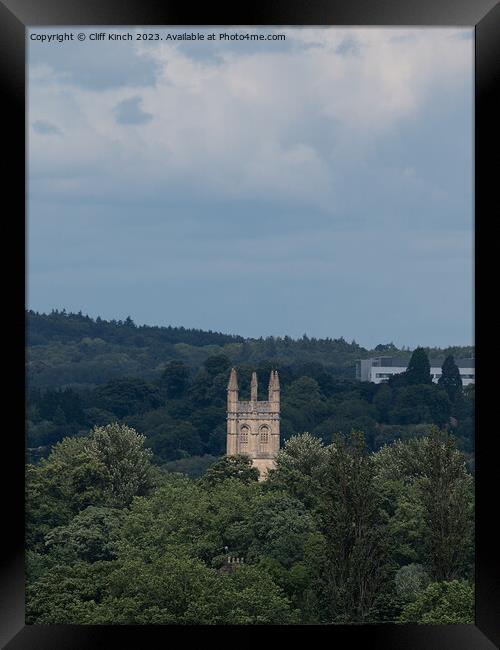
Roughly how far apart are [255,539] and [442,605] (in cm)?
402

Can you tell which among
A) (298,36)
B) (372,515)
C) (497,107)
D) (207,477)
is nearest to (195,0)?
(497,107)

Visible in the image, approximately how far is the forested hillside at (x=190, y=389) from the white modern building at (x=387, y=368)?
248mm

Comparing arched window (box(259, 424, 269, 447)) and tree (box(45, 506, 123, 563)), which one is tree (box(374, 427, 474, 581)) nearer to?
tree (box(45, 506, 123, 563))

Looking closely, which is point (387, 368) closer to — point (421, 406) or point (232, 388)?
point (421, 406)

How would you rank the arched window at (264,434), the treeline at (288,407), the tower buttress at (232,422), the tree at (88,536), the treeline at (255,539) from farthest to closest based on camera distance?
1. the arched window at (264,434)
2. the tower buttress at (232,422)
3. the treeline at (288,407)
4. the tree at (88,536)
5. the treeline at (255,539)

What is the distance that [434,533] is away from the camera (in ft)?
54.2

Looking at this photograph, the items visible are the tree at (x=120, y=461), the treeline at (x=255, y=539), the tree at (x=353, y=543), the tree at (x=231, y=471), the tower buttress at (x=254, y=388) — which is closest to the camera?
the treeline at (x=255, y=539)

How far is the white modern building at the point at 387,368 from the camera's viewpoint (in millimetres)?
25219

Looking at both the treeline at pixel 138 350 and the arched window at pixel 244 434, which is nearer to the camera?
the treeline at pixel 138 350

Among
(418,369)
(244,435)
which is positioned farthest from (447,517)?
(244,435)

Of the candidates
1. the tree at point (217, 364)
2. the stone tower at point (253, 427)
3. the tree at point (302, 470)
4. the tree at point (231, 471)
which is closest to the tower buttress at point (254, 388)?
the stone tower at point (253, 427)

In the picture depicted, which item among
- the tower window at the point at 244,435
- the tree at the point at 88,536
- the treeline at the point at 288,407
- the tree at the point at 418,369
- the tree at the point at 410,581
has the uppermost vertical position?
the tree at the point at 418,369

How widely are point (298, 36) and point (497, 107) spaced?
32431 millimetres

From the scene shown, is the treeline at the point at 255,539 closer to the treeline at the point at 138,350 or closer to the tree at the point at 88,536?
the tree at the point at 88,536
